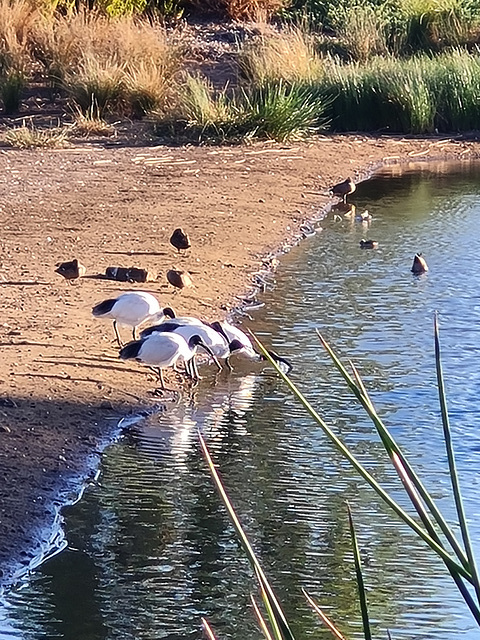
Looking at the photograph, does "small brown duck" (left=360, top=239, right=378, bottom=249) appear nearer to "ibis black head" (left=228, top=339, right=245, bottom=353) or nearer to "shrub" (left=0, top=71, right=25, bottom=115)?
→ "ibis black head" (left=228, top=339, right=245, bottom=353)

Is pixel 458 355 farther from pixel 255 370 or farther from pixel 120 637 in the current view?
pixel 120 637

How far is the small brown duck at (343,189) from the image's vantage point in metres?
16.1

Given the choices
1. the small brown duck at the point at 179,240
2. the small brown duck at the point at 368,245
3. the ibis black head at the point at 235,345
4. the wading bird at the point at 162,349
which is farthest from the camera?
the small brown duck at the point at 368,245

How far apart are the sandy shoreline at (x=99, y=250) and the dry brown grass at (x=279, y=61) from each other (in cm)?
197

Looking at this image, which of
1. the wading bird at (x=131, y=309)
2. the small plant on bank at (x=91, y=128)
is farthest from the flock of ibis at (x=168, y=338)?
the small plant on bank at (x=91, y=128)

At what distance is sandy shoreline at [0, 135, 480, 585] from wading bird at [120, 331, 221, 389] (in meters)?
0.23

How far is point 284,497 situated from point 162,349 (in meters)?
1.75

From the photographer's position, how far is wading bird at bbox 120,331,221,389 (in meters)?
8.23

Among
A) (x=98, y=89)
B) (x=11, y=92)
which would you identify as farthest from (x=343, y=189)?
(x=11, y=92)

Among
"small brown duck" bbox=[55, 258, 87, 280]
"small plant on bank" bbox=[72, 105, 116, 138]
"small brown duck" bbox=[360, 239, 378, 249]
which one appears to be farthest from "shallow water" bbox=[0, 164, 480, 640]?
"small plant on bank" bbox=[72, 105, 116, 138]

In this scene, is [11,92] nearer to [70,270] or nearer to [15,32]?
[15,32]

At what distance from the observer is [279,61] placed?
2294 cm

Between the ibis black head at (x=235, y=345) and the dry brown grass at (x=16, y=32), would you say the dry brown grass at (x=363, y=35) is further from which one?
the ibis black head at (x=235, y=345)

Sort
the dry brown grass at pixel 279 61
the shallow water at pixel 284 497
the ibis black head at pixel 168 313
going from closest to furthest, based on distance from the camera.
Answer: the shallow water at pixel 284 497 < the ibis black head at pixel 168 313 < the dry brown grass at pixel 279 61
